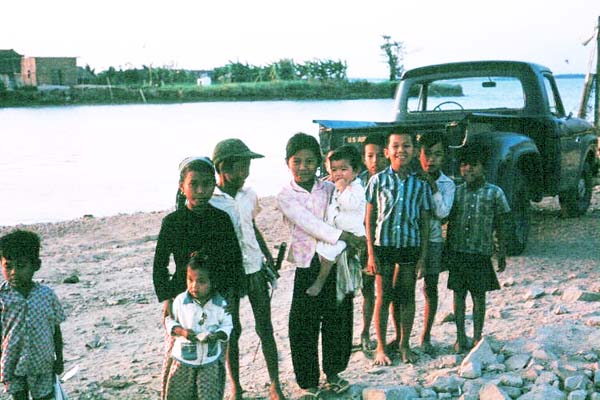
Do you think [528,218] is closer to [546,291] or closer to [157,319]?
[546,291]

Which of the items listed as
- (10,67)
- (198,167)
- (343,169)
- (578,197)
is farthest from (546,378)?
(10,67)

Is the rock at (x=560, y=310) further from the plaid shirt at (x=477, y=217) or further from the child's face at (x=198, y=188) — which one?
the child's face at (x=198, y=188)

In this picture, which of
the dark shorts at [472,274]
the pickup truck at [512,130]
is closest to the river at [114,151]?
the pickup truck at [512,130]

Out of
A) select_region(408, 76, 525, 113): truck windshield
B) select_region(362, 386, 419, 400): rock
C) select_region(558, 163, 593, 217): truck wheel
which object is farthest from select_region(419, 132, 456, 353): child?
select_region(558, 163, 593, 217): truck wheel

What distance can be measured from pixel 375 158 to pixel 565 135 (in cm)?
459

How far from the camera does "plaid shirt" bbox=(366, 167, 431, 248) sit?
169 inches

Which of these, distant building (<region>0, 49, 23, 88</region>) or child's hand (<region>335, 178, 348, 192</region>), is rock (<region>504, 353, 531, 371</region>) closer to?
child's hand (<region>335, 178, 348, 192</region>)

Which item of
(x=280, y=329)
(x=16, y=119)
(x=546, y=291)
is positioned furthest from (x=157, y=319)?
(x=16, y=119)

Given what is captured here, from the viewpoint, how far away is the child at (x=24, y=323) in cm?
336

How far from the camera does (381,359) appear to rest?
4.47m

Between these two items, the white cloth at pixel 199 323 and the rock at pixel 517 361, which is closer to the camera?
the white cloth at pixel 199 323

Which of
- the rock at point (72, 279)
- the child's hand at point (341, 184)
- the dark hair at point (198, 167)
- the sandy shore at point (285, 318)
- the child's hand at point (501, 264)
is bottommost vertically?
the rock at point (72, 279)

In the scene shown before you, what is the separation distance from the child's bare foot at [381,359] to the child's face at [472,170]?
1.30m

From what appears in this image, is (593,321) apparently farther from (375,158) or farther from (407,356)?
(375,158)
